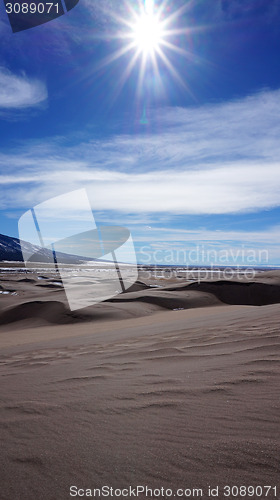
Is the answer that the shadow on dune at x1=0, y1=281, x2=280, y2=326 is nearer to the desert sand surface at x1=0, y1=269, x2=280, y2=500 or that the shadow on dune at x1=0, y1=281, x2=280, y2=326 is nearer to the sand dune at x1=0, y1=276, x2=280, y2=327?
the sand dune at x1=0, y1=276, x2=280, y2=327

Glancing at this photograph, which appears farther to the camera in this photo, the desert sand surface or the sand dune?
the sand dune

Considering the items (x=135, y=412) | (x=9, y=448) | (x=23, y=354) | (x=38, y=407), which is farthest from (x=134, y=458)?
(x=23, y=354)

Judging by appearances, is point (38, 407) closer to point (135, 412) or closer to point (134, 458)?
point (135, 412)

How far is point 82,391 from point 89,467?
3.97 ft

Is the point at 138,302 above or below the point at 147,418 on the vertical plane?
below

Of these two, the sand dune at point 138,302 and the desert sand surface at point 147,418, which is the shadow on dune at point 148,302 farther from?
the desert sand surface at point 147,418

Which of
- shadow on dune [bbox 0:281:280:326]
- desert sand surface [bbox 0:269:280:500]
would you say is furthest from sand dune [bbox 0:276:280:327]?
desert sand surface [bbox 0:269:280:500]

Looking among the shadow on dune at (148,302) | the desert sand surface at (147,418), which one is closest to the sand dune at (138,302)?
the shadow on dune at (148,302)

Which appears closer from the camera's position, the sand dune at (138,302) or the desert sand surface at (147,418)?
the desert sand surface at (147,418)

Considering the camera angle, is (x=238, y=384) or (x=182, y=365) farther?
(x=182, y=365)

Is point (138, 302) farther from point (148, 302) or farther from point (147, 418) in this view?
point (147, 418)

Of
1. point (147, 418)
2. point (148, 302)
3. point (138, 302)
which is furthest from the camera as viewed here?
point (148, 302)

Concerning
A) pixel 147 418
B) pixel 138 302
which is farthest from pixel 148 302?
pixel 147 418

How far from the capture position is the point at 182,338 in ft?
17.0
